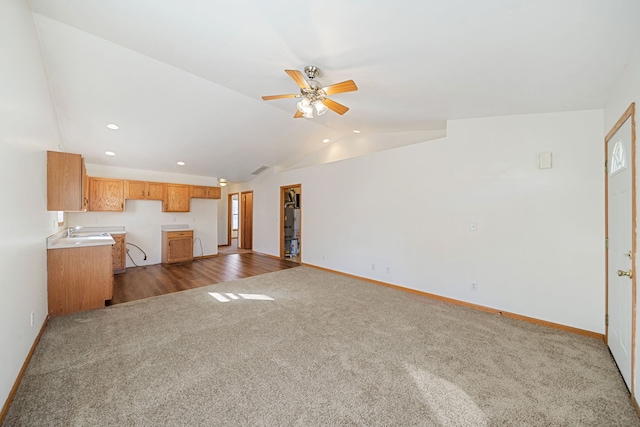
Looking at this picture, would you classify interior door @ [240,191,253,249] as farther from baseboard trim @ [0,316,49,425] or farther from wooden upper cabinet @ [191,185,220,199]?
baseboard trim @ [0,316,49,425]

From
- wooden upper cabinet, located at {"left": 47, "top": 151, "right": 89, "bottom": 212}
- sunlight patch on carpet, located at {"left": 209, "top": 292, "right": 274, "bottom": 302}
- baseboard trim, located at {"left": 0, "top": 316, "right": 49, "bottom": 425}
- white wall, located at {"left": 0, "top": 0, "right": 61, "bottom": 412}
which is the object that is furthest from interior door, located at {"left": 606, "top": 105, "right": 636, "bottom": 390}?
wooden upper cabinet, located at {"left": 47, "top": 151, "right": 89, "bottom": 212}

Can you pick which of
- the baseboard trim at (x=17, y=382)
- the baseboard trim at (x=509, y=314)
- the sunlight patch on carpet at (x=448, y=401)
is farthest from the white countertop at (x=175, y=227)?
the sunlight patch on carpet at (x=448, y=401)

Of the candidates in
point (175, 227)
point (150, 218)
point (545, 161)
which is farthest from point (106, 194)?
point (545, 161)

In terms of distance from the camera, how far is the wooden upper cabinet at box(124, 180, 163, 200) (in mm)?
5805

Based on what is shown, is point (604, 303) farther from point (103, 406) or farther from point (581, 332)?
point (103, 406)

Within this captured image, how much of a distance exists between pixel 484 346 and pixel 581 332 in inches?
50.7

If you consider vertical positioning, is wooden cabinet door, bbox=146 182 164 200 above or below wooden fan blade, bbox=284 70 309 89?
below

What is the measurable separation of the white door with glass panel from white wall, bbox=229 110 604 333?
0.24 metres

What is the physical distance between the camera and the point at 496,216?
3301 millimetres

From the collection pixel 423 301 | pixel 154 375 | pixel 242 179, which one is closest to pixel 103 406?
pixel 154 375

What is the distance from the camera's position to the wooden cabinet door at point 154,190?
20.0 ft

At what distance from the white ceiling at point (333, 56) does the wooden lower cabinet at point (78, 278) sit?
6.77 ft

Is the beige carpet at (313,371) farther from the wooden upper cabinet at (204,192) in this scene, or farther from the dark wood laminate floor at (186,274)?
the wooden upper cabinet at (204,192)

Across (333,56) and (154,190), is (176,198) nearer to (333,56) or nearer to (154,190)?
(154,190)
